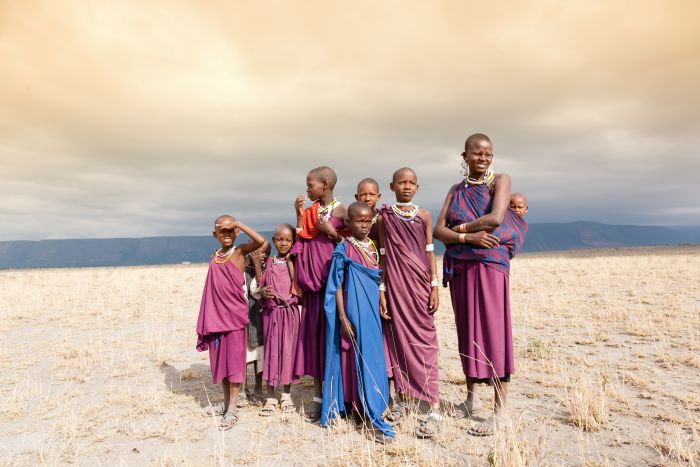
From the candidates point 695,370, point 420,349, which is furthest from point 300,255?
point 695,370

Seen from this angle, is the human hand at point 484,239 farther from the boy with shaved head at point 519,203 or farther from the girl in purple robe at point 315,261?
the boy with shaved head at point 519,203

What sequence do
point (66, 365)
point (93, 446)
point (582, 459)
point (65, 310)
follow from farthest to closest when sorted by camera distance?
point (65, 310), point (66, 365), point (93, 446), point (582, 459)

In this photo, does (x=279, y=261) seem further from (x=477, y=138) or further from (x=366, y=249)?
(x=477, y=138)

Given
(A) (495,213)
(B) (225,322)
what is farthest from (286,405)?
(A) (495,213)

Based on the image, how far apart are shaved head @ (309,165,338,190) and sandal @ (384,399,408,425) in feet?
8.95

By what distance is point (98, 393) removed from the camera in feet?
20.9

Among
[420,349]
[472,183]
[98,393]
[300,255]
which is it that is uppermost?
[472,183]

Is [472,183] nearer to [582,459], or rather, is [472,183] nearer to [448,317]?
[582,459]

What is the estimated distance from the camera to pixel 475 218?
16.0 ft

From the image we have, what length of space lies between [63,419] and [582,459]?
563cm

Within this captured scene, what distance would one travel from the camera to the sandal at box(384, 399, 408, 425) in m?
4.79

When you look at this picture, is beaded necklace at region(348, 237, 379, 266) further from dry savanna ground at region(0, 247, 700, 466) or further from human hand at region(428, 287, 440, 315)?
dry savanna ground at region(0, 247, 700, 466)

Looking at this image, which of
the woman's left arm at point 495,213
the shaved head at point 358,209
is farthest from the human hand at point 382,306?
the woman's left arm at point 495,213

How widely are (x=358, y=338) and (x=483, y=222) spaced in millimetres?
1852
